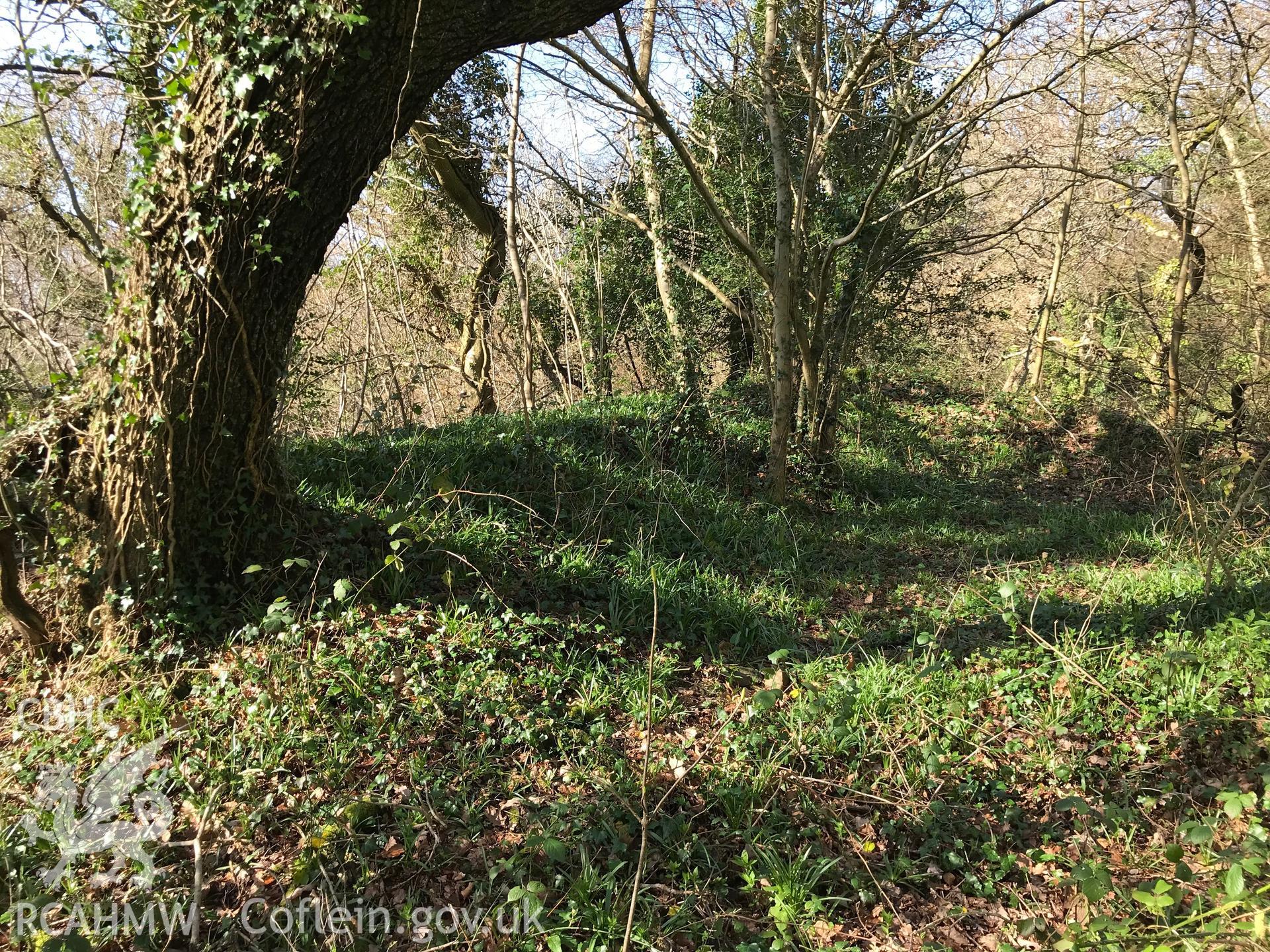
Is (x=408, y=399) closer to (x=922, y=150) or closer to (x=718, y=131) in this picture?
(x=718, y=131)

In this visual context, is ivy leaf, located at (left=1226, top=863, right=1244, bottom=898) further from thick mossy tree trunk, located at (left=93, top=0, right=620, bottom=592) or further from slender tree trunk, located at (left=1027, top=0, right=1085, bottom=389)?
slender tree trunk, located at (left=1027, top=0, right=1085, bottom=389)

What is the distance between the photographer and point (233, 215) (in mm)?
3139

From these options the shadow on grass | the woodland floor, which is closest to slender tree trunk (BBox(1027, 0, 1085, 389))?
the shadow on grass

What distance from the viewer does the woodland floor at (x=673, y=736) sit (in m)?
2.60

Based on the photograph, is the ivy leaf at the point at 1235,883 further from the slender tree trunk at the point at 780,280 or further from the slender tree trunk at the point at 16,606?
the slender tree trunk at the point at 16,606

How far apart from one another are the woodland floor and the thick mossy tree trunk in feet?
2.10

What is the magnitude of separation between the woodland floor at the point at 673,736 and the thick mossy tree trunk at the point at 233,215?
64cm

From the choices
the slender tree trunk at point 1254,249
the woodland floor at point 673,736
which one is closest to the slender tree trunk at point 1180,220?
the slender tree trunk at point 1254,249

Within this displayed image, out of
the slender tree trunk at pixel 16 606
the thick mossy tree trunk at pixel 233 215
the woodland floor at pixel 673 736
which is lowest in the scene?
the woodland floor at pixel 673 736

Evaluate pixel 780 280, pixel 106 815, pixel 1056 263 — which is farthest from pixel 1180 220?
pixel 106 815

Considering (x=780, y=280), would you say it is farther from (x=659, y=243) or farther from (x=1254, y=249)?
(x=1254, y=249)

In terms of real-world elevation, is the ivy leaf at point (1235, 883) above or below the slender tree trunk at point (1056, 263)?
below

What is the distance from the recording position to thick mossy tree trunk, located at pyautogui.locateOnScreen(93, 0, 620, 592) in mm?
2984

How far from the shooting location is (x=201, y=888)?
8.24 ft
